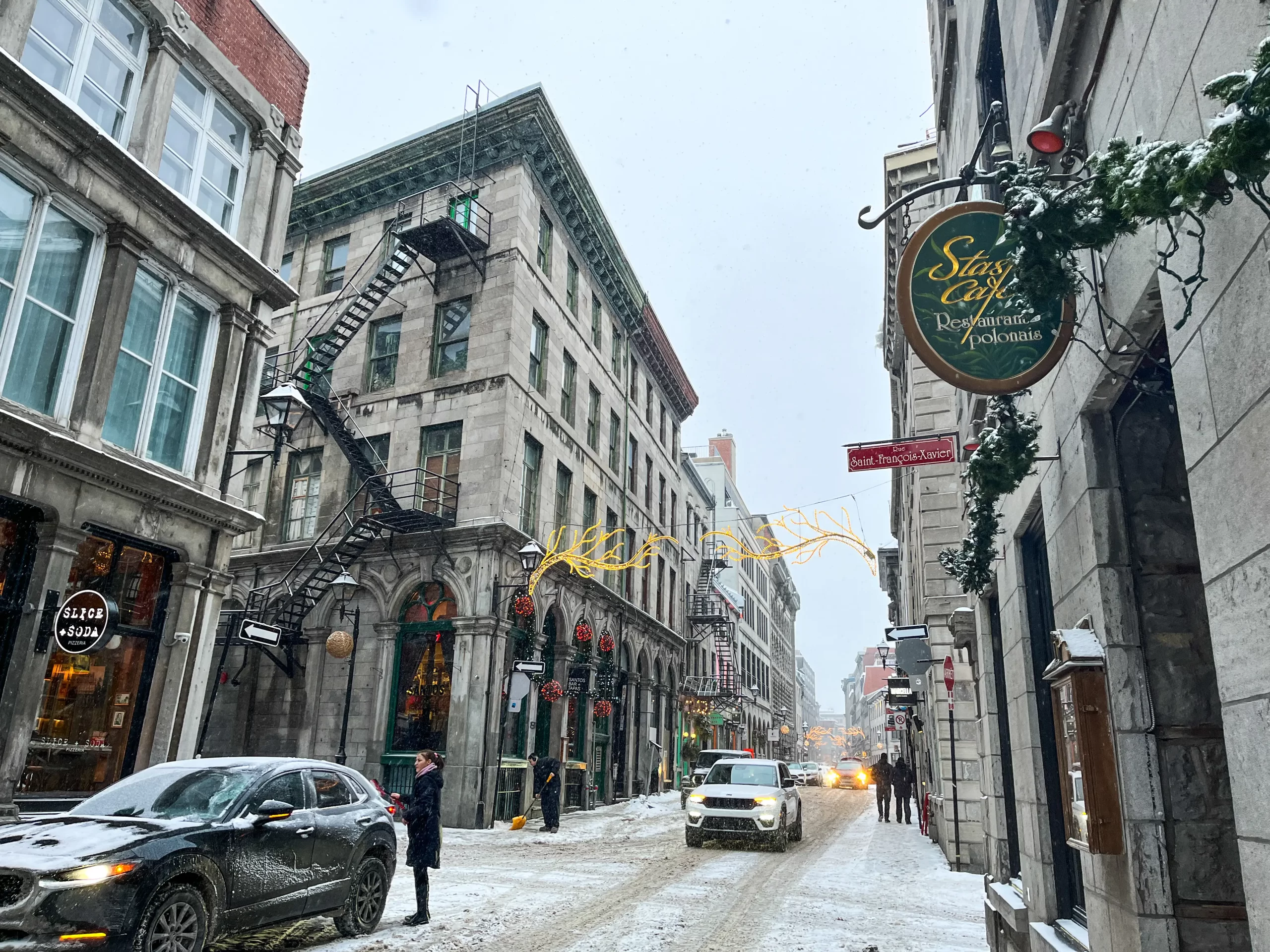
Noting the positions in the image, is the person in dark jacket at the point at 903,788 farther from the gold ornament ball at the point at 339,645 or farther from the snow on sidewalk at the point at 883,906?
the gold ornament ball at the point at 339,645

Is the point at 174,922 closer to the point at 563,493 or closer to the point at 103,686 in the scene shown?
the point at 103,686

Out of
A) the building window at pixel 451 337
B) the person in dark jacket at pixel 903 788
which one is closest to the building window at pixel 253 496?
the building window at pixel 451 337

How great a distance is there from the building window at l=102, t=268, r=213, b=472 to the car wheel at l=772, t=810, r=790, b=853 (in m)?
13.1

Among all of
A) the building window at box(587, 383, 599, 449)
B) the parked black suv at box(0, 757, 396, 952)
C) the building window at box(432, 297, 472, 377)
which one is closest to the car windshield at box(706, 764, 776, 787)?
the parked black suv at box(0, 757, 396, 952)

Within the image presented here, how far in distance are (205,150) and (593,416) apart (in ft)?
57.2

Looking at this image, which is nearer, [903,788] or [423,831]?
[423,831]

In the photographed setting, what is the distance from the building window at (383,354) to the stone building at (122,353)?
9662 mm

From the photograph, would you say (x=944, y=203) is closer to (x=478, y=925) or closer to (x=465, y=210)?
(x=478, y=925)

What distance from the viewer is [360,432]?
2570 cm

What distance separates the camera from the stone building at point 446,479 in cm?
2253

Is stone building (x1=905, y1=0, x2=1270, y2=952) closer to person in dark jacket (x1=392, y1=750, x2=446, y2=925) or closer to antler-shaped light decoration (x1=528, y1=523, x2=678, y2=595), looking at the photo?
person in dark jacket (x1=392, y1=750, x2=446, y2=925)

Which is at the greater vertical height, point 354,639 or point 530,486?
point 530,486

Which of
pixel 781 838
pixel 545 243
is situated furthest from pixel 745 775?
pixel 545 243

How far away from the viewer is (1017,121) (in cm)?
759
